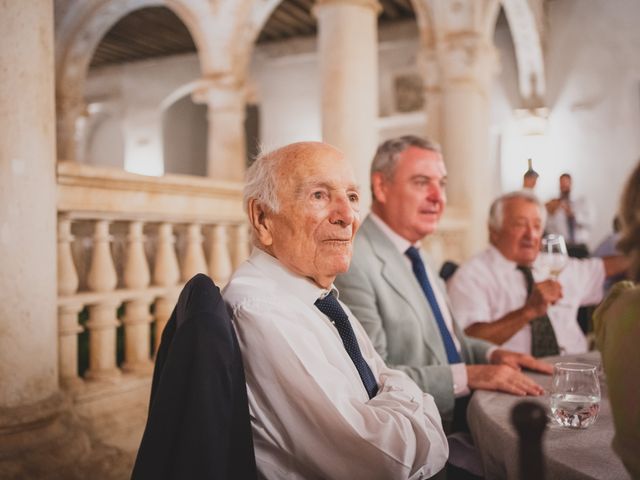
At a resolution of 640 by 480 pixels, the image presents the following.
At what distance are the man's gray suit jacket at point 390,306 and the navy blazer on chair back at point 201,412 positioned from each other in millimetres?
1046

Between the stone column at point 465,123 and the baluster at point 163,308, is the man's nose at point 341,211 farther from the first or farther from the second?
the stone column at point 465,123

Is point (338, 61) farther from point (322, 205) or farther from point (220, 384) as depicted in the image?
point (220, 384)

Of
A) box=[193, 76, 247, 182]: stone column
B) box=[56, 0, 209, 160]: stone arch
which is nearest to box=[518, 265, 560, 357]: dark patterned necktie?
box=[193, 76, 247, 182]: stone column

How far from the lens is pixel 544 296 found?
2.55 m

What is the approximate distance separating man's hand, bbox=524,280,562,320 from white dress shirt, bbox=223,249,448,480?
1.20 metres

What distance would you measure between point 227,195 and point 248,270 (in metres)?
2.20

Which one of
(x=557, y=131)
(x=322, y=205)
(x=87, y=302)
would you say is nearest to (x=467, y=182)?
(x=557, y=131)

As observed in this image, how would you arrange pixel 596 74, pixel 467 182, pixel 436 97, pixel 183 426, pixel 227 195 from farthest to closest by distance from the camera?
pixel 596 74 → pixel 436 97 → pixel 467 182 → pixel 227 195 → pixel 183 426

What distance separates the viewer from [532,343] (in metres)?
3.05

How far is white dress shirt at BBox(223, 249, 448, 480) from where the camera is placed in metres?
1.36

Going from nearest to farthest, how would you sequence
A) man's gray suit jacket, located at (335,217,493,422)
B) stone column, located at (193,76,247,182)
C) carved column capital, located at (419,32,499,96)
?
man's gray suit jacket, located at (335,217,493,422)
carved column capital, located at (419,32,499,96)
stone column, located at (193,76,247,182)

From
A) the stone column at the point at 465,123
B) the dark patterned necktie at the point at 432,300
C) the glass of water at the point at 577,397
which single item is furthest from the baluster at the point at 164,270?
the stone column at the point at 465,123

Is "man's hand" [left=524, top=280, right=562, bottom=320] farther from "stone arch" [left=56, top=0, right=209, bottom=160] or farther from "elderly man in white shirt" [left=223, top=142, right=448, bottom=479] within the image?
"stone arch" [left=56, top=0, right=209, bottom=160]

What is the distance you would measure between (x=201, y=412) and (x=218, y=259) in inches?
101
